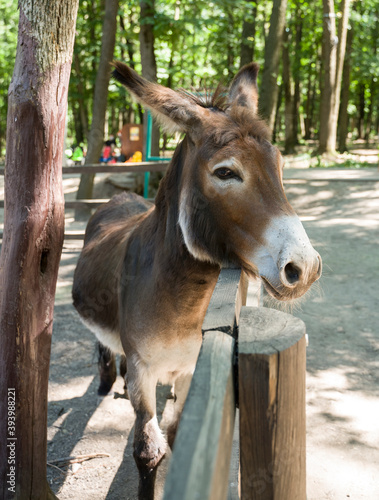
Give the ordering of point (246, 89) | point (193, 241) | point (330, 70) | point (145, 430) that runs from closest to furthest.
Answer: point (193, 241) < point (145, 430) < point (246, 89) < point (330, 70)

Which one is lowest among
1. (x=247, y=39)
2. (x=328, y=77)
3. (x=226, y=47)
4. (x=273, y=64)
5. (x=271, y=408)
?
(x=271, y=408)

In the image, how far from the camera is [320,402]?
402 cm

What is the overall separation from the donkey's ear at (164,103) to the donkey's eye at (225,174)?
321mm

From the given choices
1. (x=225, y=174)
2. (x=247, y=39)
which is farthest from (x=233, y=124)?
(x=247, y=39)

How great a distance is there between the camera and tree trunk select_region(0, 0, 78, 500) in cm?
243

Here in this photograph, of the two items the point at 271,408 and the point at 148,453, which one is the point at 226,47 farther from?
the point at 271,408

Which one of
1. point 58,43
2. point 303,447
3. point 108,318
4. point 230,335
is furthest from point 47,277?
point 303,447

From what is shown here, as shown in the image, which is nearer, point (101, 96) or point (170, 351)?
point (170, 351)

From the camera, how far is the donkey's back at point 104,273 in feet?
11.6

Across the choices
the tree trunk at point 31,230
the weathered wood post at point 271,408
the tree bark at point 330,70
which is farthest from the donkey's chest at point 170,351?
the tree bark at point 330,70

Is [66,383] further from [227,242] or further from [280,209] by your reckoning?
[280,209]

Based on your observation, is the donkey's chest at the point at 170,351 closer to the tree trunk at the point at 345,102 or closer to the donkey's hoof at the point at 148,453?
the donkey's hoof at the point at 148,453

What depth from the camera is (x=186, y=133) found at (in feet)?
8.13

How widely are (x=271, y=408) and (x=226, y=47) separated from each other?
21777mm
